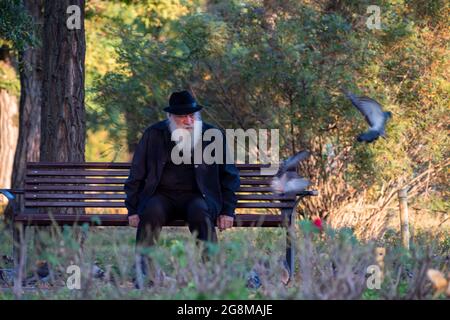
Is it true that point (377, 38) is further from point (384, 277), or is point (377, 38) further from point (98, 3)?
point (98, 3)

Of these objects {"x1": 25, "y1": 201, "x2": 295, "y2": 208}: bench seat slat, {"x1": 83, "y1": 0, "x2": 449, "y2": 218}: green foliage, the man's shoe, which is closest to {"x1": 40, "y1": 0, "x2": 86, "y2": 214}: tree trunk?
{"x1": 25, "y1": 201, "x2": 295, "y2": 208}: bench seat slat

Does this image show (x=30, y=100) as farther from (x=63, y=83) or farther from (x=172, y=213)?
(x=172, y=213)

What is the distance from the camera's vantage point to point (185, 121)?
8.21 meters

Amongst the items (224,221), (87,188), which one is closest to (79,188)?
(87,188)

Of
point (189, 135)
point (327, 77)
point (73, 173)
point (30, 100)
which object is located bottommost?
point (73, 173)

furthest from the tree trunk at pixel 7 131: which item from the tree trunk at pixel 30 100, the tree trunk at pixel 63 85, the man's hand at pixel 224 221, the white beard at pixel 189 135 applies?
the man's hand at pixel 224 221

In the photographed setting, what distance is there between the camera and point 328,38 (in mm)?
12438

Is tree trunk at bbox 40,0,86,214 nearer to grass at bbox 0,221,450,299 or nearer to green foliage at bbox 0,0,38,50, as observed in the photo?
green foliage at bbox 0,0,38,50

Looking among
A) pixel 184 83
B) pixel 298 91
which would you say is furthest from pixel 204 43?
pixel 298 91

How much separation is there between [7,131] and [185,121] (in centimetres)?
1262

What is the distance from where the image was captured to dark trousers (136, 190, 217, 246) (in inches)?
311

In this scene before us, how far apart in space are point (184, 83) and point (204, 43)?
2.39ft

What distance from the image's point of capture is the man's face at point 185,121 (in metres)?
8.21
